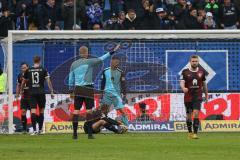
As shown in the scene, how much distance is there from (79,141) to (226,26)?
1199 centimetres

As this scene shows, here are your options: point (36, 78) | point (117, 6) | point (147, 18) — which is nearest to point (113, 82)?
point (36, 78)

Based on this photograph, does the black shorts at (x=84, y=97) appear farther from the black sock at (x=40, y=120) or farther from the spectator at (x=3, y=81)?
the spectator at (x=3, y=81)

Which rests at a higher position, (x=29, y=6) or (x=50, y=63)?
(x=29, y=6)

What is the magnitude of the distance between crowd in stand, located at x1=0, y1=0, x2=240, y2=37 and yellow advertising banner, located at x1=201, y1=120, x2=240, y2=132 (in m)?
5.07

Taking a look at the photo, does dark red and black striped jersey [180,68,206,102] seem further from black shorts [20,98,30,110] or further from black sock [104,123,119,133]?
black shorts [20,98,30,110]

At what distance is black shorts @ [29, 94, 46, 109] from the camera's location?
25250 millimetres

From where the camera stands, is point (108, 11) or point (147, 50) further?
point (108, 11)

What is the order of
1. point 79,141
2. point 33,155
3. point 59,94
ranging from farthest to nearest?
1. point 59,94
2. point 79,141
3. point 33,155

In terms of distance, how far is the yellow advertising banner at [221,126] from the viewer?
26797 mm

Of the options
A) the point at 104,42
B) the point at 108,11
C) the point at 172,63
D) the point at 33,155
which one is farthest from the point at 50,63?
the point at 33,155

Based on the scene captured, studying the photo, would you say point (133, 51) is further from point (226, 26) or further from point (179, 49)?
point (226, 26)

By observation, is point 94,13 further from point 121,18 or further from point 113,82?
point 113,82

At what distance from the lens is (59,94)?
25734mm

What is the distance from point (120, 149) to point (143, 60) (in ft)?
30.6
